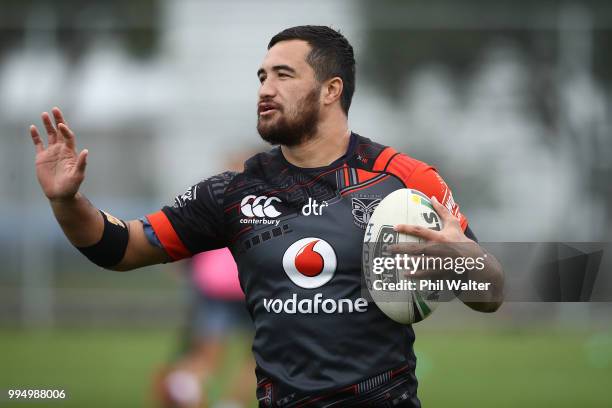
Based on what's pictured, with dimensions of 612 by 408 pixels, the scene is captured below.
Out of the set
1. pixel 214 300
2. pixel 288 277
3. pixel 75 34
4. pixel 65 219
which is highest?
pixel 75 34

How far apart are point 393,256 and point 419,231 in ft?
0.48

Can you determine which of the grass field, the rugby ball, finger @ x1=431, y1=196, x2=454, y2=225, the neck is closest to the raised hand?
the neck

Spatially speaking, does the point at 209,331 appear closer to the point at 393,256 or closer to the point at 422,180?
the point at 422,180

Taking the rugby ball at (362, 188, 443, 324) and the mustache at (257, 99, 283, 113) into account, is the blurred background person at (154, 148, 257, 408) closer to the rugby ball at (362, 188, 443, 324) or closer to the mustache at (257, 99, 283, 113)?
the mustache at (257, 99, 283, 113)

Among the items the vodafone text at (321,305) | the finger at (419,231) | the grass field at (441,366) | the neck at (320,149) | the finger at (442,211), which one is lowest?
the grass field at (441,366)

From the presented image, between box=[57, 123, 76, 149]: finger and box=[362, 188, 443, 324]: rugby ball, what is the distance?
1.22 m

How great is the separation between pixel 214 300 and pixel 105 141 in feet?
23.1

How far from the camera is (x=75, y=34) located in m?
14.8

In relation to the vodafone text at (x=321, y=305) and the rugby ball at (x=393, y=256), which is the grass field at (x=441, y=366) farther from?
the rugby ball at (x=393, y=256)

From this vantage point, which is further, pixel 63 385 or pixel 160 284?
pixel 160 284

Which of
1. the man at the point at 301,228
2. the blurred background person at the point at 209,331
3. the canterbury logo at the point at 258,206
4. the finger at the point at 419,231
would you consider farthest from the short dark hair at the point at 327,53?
the blurred background person at the point at 209,331

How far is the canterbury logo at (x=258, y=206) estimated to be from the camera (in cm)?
397

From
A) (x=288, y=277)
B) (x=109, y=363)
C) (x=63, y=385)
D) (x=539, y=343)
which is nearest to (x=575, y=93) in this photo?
(x=539, y=343)

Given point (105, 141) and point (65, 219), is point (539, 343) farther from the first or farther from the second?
point (65, 219)
